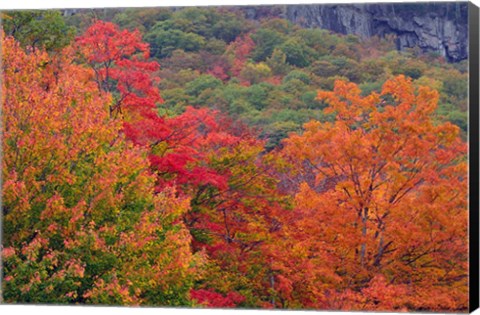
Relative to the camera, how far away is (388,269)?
56.3 feet

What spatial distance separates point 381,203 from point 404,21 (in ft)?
8.19

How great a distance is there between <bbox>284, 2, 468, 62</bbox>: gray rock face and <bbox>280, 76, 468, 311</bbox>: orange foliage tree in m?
0.69

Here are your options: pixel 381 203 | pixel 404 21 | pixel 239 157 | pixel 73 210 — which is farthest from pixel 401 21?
pixel 73 210

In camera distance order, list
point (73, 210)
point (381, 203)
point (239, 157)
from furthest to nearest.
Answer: point (239, 157) → point (381, 203) → point (73, 210)

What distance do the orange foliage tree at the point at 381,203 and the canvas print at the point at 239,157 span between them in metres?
0.03

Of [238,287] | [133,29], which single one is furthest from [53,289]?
[133,29]

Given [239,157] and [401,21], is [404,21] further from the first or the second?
[239,157]

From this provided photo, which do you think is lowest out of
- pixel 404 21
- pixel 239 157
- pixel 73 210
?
pixel 239 157

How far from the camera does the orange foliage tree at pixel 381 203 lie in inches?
645

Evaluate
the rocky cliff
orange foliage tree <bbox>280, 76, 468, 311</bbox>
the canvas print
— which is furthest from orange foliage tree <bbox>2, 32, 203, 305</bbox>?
the rocky cliff

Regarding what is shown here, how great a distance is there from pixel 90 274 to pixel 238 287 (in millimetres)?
2701

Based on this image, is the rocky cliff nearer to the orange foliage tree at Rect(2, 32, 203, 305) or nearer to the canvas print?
the canvas print

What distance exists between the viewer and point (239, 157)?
19422mm

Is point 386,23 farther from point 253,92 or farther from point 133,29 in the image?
point 133,29
